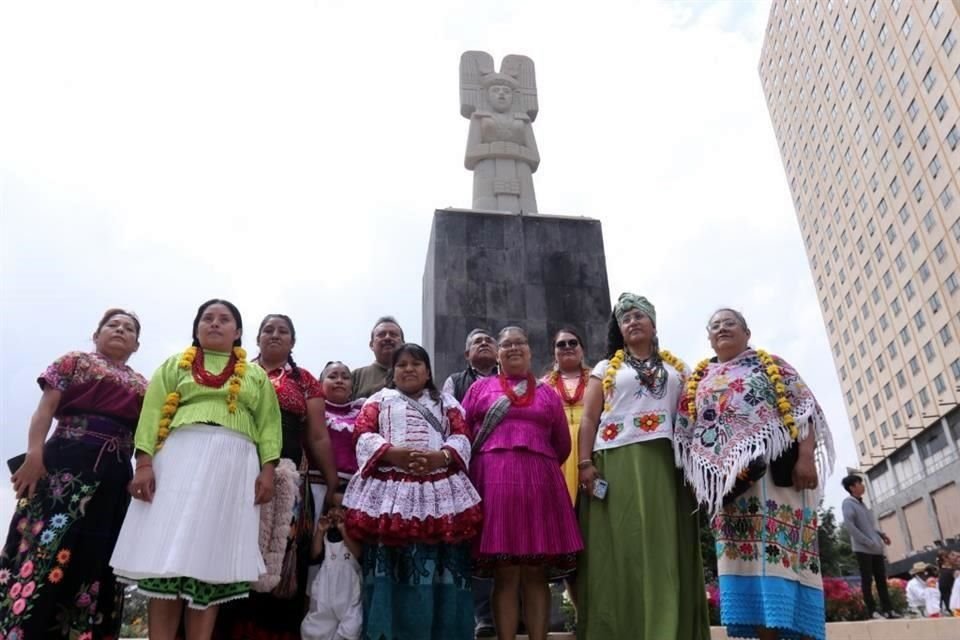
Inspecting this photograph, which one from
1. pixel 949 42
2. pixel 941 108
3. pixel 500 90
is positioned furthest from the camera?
pixel 941 108

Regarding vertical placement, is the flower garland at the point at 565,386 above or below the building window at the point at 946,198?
below

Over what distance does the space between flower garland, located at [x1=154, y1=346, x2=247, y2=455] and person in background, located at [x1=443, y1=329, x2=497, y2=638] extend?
1.25 metres

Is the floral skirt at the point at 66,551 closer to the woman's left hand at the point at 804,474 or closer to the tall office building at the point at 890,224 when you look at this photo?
the woman's left hand at the point at 804,474

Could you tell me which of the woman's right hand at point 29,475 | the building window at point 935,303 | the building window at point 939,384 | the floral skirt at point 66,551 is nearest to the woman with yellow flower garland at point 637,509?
the floral skirt at point 66,551

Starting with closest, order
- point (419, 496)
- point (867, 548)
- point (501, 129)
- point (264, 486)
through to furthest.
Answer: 1. point (264, 486)
2. point (419, 496)
3. point (867, 548)
4. point (501, 129)

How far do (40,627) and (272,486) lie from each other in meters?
1.08

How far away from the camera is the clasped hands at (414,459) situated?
10.6 ft

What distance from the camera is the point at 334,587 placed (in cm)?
318

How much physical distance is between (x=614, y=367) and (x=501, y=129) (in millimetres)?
7045

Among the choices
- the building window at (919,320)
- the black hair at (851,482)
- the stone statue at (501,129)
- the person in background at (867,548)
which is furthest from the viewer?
the building window at (919,320)

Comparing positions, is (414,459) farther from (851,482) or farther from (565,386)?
(851,482)

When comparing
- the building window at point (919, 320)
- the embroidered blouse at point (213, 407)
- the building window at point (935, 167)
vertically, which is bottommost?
the embroidered blouse at point (213, 407)

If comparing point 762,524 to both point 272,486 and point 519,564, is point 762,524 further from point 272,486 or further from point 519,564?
point 272,486

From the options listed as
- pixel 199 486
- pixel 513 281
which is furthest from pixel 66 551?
pixel 513 281
